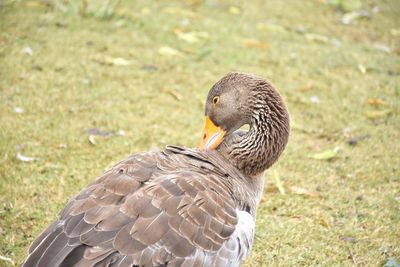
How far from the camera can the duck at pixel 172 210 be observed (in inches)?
123

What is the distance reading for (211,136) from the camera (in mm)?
4355

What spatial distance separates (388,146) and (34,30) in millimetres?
4945

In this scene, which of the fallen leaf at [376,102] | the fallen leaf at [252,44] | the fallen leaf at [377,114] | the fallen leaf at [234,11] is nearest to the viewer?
the fallen leaf at [377,114]

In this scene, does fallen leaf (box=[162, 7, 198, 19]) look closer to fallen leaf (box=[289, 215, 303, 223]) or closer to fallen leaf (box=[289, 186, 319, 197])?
fallen leaf (box=[289, 186, 319, 197])

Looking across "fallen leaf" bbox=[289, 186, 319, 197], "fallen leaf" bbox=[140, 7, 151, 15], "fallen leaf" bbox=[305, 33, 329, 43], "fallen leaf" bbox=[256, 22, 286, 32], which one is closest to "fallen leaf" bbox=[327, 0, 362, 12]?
"fallen leaf" bbox=[305, 33, 329, 43]

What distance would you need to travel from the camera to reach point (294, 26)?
9328 mm

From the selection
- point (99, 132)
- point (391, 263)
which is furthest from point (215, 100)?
point (99, 132)

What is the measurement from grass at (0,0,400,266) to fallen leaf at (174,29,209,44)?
0.10ft

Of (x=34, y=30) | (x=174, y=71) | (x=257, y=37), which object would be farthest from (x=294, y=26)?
(x=34, y=30)

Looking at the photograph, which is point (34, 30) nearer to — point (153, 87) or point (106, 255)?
point (153, 87)

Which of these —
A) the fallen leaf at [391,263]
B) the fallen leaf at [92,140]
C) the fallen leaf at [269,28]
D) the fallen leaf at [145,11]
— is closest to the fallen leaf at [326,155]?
the fallen leaf at [391,263]

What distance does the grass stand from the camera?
471cm

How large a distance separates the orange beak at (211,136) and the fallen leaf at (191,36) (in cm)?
391

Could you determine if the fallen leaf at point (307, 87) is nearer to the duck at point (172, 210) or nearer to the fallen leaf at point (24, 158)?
the duck at point (172, 210)
